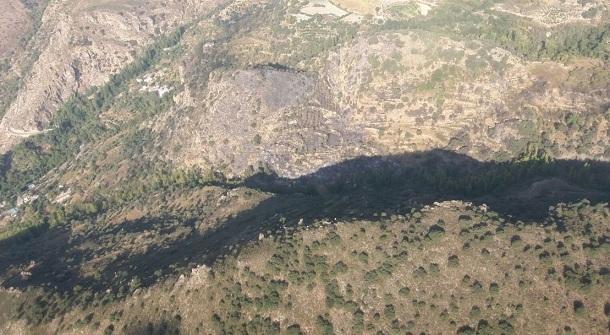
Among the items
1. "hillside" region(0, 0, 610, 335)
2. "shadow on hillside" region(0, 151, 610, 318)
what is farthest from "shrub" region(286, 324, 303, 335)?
"shadow on hillside" region(0, 151, 610, 318)

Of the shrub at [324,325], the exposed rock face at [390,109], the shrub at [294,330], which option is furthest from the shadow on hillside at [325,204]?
the shrub at [324,325]

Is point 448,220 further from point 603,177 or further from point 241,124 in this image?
point 241,124

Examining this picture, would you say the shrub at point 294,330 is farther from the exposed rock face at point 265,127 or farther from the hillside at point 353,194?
the exposed rock face at point 265,127

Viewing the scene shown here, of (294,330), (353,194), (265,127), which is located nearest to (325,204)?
(353,194)

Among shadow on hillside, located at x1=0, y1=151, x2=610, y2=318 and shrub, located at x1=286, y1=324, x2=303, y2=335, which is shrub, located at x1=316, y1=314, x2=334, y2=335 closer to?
shrub, located at x1=286, y1=324, x2=303, y2=335

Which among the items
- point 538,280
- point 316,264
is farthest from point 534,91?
point 316,264
